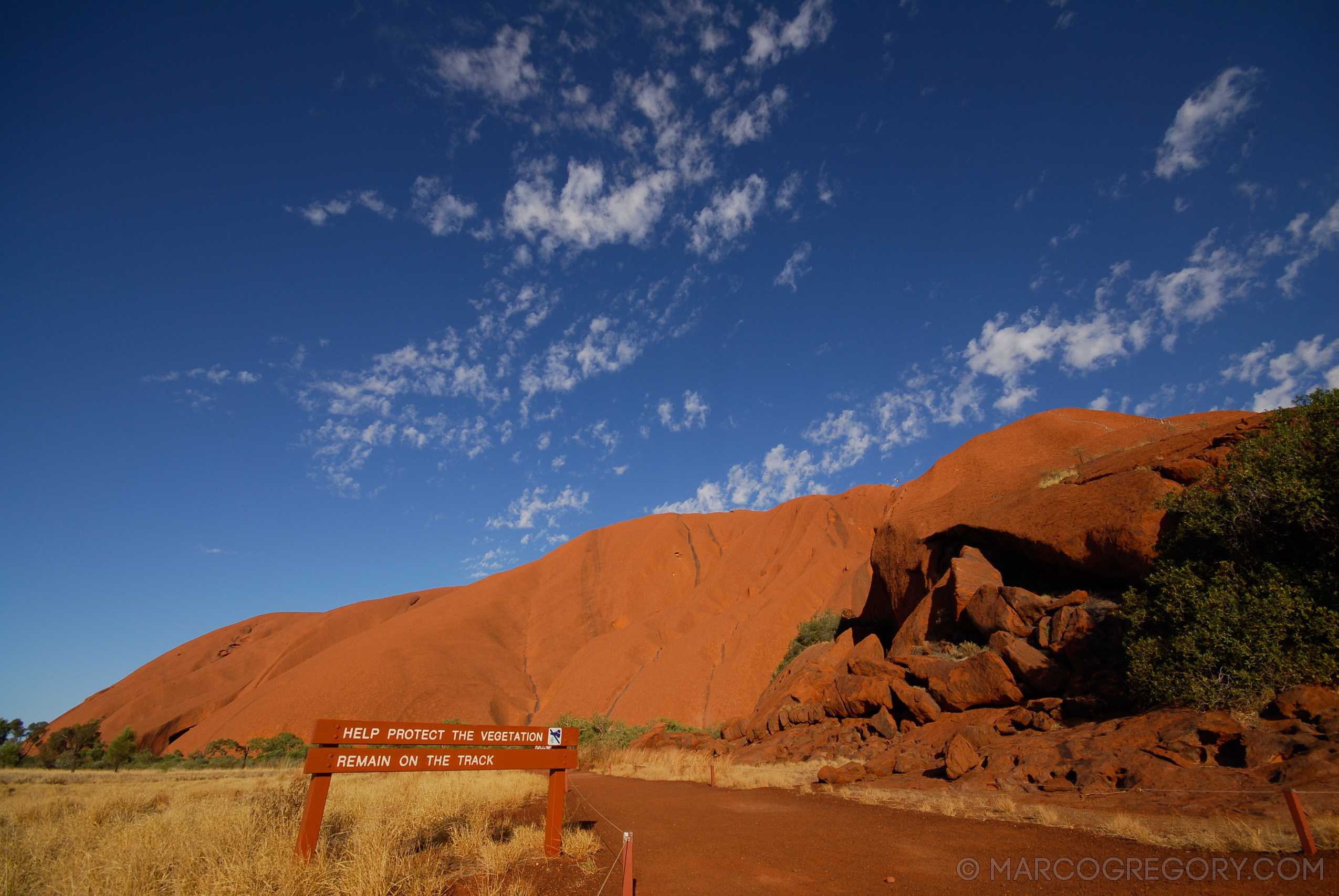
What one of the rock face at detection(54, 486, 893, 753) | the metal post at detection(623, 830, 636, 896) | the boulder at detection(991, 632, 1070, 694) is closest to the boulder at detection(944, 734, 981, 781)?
the boulder at detection(991, 632, 1070, 694)

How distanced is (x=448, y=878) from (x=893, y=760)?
1129 centimetres

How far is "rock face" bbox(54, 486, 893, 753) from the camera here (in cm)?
4516

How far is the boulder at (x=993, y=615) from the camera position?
1536 centimetres

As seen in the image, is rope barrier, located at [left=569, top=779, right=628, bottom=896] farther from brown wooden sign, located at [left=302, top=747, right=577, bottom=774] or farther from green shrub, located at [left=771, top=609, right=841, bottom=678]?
green shrub, located at [left=771, top=609, right=841, bottom=678]

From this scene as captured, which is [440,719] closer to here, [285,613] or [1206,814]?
[1206,814]

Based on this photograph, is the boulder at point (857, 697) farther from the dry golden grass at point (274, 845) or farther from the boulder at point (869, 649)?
the dry golden grass at point (274, 845)

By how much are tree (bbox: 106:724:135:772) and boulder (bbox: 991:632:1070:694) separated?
167 feet

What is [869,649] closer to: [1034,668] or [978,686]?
[978,686]

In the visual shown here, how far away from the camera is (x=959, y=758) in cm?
1168

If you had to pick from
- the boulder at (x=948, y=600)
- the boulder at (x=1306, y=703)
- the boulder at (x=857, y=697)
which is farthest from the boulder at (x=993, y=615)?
the boulder at (x=1306, y=703)

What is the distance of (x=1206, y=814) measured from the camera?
7.20 meters

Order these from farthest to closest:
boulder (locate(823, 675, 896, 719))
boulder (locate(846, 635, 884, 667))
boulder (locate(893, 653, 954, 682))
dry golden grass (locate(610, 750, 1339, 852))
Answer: boulder (locate(846, 635, 884, 667)) → boulder (locate(823, 675, 896, 719)) → boulder (locate(893, 653, 954, 682)) → dry golden grass (locate(610, 750, 1339, 852))

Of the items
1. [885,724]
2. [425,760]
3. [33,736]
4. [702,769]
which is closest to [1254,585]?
[885,724]

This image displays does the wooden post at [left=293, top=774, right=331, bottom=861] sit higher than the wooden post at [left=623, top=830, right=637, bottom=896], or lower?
higher
